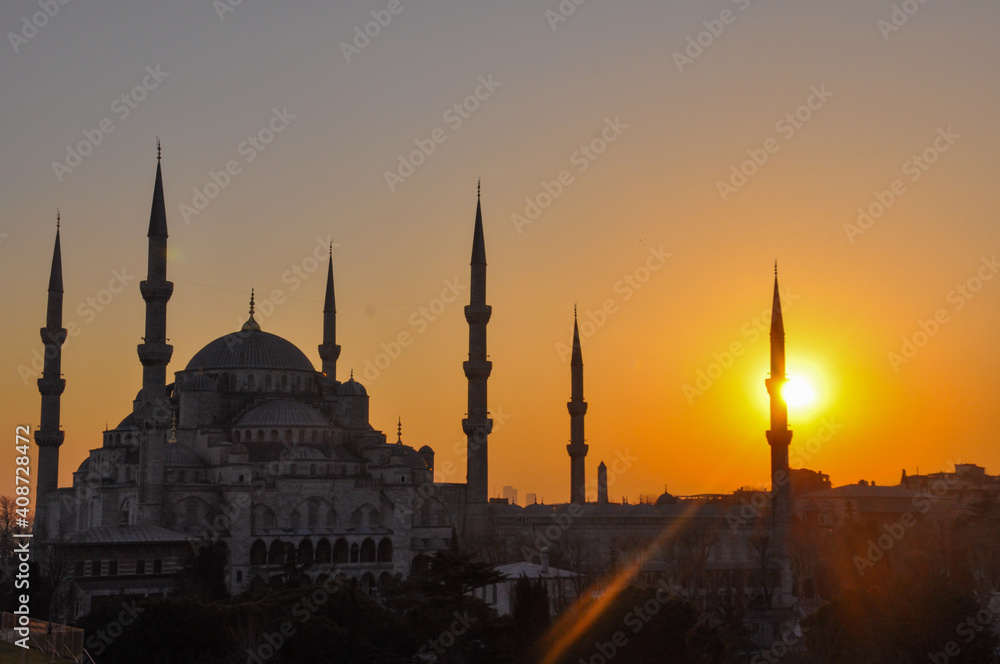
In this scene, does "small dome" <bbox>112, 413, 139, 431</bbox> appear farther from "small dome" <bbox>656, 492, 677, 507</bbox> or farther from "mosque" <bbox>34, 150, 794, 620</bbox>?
"small dome" <bbox>656, 492, 677, 507</bbox>

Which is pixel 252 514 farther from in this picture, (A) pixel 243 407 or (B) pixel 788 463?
(B) pixel 788 463

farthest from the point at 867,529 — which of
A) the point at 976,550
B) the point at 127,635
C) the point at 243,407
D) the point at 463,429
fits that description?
the point at 127,635

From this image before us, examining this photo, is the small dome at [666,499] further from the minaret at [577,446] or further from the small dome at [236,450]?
the small dome at [236,450]

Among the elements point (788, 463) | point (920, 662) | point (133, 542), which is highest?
point (788, 463)

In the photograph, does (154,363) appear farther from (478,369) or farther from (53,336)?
(478,369)

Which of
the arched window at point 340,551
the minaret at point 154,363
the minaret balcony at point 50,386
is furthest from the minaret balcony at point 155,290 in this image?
the arched window at point 340,551

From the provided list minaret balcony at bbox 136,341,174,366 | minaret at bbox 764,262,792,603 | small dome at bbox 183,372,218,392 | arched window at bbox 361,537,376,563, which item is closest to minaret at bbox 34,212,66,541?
small dome at bbox 183,372,218,392
